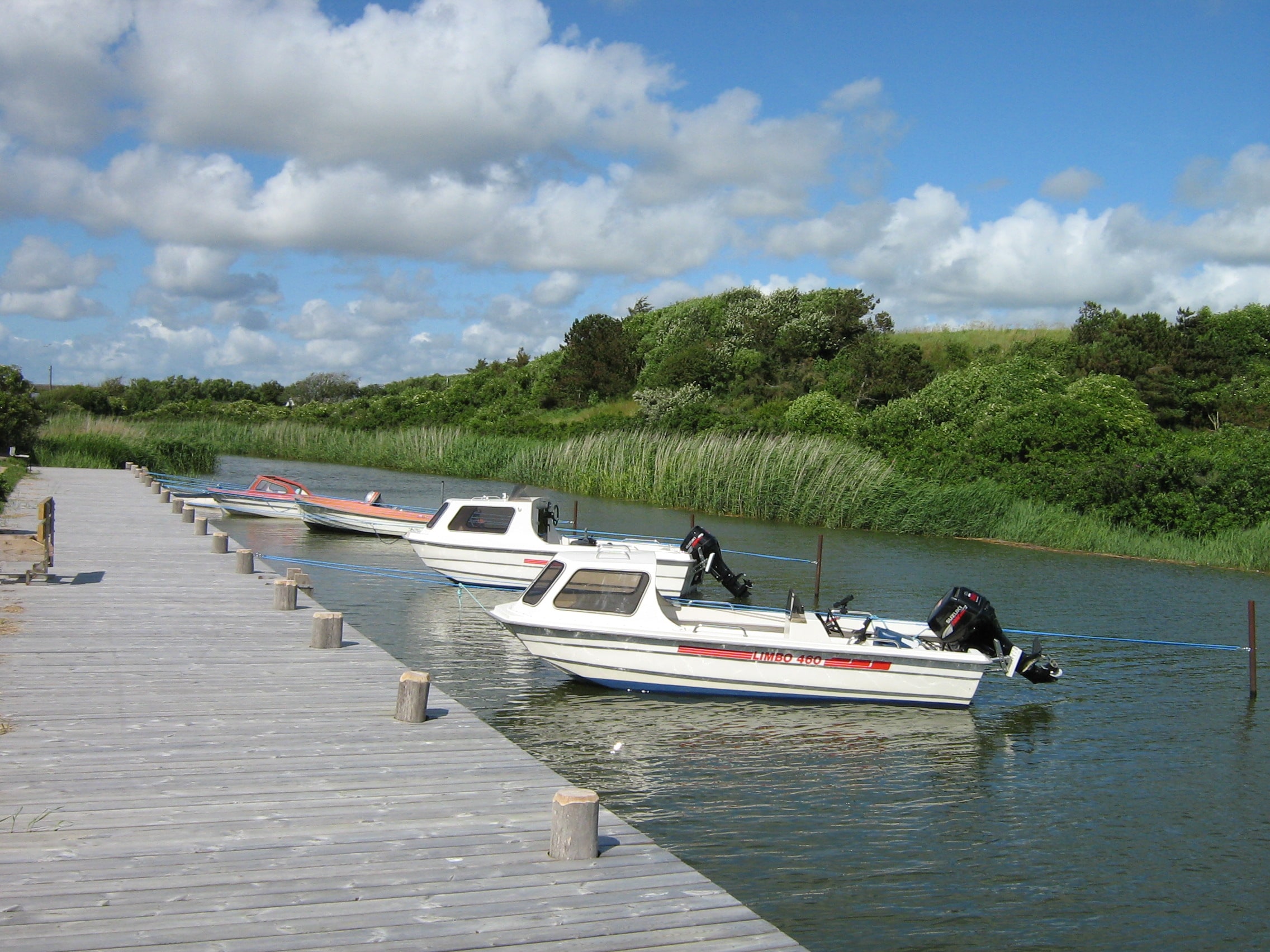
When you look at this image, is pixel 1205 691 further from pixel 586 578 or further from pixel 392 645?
pixel 392 645

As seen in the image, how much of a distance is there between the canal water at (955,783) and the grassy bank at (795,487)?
987 cm

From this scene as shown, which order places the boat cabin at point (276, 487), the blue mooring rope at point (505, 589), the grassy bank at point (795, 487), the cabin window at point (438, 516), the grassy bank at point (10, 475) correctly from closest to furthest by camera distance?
the blue mooring rope at point (505, 589), the cabin window at point (438, 516), the grassy bank at point (10, 475), the grassy bank at point (795, 487), the boat cabin at point (276, 487)

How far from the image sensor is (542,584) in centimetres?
1454

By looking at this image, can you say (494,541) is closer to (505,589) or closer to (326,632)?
(505,589)

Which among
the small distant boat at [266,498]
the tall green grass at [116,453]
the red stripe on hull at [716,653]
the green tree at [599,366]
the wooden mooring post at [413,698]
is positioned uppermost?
the green tree at [599,366]

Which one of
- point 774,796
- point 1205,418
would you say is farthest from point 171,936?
point 1205,418

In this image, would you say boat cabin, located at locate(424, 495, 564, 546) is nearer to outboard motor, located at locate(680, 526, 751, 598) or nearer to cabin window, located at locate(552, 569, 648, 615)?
outboard motor, located at locate(680, 526, 751, 598)

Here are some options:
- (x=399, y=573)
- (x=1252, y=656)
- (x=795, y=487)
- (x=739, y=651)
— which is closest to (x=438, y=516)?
(x=399, y=573)

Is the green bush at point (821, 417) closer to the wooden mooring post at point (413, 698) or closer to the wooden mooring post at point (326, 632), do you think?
the wooden mooring post at point (326, 632)

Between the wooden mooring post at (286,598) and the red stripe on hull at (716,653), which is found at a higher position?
the wooden mooring post at (286,598)

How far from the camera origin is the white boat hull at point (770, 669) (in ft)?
43.7

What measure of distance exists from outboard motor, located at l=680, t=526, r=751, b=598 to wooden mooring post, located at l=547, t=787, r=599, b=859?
44.1 ft

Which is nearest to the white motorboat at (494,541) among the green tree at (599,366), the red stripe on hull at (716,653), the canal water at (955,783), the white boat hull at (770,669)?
the canal water at (955,783)

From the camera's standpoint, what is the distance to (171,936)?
5.22 meters
